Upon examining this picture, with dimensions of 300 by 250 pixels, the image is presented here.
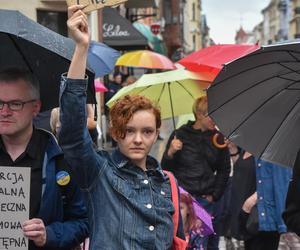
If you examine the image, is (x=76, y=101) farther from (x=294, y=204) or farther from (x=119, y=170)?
(x=294, y=204)

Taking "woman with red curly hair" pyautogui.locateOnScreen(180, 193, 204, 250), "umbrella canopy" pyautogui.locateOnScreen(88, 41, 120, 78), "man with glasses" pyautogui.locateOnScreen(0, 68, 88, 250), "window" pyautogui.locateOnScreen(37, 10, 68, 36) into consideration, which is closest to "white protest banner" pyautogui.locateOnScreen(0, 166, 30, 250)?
"man with glasses" pyautogui.locateOnScreen(0, 68, 88, 250)

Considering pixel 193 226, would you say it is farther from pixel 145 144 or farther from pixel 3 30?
pixel 3 30

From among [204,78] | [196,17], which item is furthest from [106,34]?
[196,17]

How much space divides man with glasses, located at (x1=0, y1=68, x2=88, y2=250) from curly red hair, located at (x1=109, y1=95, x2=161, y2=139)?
271 millimetres

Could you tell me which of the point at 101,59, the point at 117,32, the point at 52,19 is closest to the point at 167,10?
the point at 117,32

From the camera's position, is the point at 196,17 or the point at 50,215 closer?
the point at 50,215

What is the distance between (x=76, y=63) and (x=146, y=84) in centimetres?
374

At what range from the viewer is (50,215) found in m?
2.72

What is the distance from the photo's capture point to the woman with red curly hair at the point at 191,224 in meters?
3.75

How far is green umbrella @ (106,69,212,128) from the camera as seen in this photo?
257 inches

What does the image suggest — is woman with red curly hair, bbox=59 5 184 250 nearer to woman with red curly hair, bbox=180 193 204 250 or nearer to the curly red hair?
the curly red hair

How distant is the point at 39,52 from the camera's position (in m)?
3.00

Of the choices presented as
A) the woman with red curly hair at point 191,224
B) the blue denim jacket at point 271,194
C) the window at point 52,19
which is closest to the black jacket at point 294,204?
the woman with red curly hair at point 191,224

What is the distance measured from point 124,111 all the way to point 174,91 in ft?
13.1
